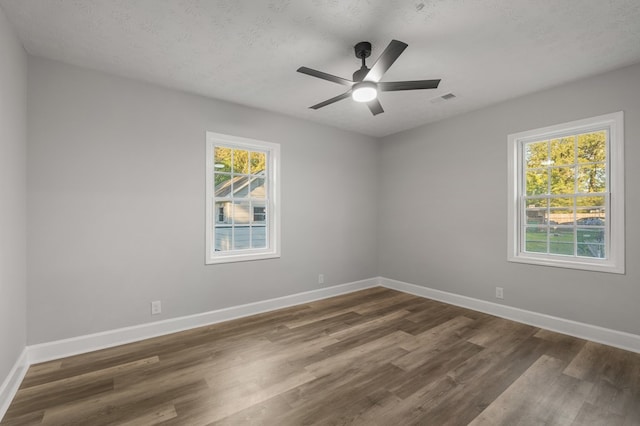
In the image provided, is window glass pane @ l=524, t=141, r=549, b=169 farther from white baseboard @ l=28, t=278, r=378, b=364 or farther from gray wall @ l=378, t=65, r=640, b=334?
white baseboard @ l=28, t=278, r=378, b=364

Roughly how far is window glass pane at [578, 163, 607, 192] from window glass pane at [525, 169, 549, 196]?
325 mm

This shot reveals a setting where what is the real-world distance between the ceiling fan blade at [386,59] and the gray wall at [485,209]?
176 cm

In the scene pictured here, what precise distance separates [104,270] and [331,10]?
315cm

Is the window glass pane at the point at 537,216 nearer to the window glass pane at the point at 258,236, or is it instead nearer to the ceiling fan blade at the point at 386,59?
the ceiling fan blade at the point at 386,59

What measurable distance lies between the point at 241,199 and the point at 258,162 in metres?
0.59

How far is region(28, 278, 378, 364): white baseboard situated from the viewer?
2.73m

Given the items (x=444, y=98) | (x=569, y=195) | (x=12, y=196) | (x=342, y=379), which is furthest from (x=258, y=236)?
(x=569, y=195)

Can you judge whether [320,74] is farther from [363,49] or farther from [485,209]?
[485,209]

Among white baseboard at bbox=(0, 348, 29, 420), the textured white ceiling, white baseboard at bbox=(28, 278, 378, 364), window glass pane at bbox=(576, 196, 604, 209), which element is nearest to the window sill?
window glass pane at bbox=(576, 196, 604, 209)

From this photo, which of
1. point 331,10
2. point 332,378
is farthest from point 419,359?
point 331,10

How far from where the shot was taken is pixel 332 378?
7.88 feet

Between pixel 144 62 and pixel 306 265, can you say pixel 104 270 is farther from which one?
pixel 306 265

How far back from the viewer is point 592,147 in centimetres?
325

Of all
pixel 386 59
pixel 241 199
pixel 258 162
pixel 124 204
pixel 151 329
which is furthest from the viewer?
pixel 258 162
